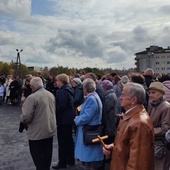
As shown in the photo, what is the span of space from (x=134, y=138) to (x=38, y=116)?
8.26 feet

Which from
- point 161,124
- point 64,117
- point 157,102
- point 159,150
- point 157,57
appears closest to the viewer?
point 159,150

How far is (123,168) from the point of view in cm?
300

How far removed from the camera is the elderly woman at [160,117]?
364 centimetres

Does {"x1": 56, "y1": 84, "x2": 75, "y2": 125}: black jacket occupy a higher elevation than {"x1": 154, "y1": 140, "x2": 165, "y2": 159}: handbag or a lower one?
higher

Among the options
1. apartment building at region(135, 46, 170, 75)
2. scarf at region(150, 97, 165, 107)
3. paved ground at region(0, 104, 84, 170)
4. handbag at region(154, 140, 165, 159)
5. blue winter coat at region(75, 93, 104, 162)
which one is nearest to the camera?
handbag at region(154, 140, 165, 159)

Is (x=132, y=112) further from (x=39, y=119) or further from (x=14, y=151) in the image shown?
(x=14, y=151)

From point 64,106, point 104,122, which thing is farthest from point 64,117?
point 104,122

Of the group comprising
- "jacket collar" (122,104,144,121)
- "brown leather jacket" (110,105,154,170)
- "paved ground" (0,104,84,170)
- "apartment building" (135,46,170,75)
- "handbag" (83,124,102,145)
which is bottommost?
"paved ground" (0,104,84,170)

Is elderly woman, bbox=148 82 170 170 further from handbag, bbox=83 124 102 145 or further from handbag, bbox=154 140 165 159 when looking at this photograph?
handbag, bbox=83 124 102 145

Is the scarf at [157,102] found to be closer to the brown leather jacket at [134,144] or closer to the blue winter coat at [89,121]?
the brown leather jacket at [134,144]

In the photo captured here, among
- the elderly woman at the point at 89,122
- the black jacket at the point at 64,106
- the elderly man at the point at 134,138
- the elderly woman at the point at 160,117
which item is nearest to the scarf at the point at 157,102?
the elderly woman at the point at 160,117

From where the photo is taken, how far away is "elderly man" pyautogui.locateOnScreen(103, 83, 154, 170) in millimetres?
2881

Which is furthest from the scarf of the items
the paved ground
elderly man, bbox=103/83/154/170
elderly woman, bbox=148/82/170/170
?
the paved ground

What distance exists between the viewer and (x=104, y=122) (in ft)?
18.6
